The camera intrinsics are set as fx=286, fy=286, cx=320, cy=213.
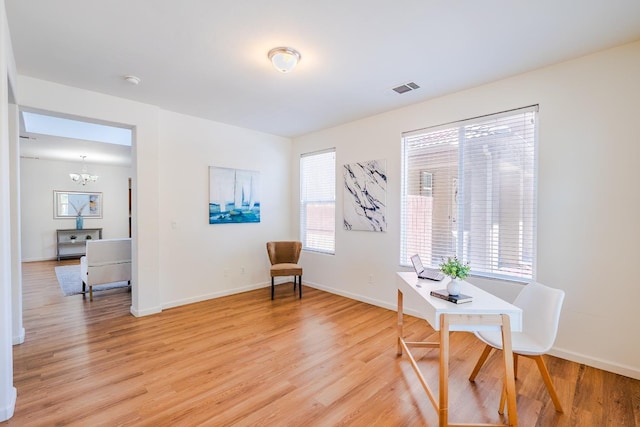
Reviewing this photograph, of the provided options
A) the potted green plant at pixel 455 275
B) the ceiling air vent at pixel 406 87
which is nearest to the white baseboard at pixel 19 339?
the potted green plant at pixel 455 275

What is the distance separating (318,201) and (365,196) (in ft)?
3.46

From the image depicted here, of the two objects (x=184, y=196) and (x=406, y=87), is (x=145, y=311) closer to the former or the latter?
(x=184, y=196)

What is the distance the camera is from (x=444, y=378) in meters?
1.73

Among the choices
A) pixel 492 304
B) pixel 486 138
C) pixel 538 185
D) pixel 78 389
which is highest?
pixel 486 138

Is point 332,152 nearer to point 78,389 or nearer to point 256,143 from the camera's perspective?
point 256,143

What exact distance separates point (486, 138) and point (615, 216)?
128 cm

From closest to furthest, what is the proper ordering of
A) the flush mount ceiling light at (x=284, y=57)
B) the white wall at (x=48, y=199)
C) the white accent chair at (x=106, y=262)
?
the flush mount ceiling light at (x=284, y=57) → the white accent chair at (x=106, y=262) → the white wall at (x=48, y=199)

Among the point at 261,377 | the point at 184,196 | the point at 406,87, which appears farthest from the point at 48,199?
the point at 406,87

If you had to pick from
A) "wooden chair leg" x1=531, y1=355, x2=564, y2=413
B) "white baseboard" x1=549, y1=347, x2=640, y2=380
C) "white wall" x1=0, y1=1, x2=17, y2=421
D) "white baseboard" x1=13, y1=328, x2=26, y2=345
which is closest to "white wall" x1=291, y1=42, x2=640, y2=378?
"white baseboard" x1=549, y1=347, x2=640, y2=380

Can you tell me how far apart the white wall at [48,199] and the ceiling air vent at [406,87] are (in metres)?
8.70

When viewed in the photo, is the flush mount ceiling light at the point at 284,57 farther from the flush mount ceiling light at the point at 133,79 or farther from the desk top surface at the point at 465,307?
the desk top surface at the point at 465,307

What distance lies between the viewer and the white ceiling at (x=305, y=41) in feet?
6.36

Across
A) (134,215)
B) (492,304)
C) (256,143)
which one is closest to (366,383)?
(492,304)

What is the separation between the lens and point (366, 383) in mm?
2246
